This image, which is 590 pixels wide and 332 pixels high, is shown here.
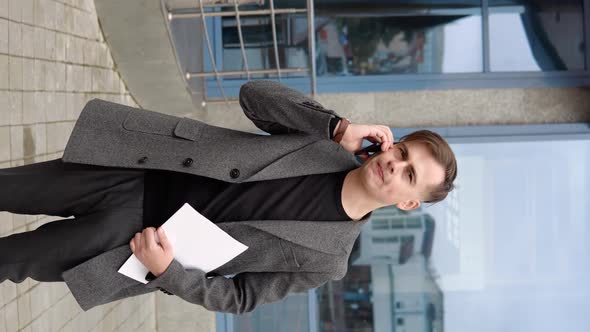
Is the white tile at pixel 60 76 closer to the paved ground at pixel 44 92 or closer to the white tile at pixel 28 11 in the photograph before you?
the paved ground at pixel 44 92

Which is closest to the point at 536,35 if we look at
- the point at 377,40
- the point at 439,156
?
the point at 377,40

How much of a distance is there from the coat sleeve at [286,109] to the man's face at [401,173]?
208mm

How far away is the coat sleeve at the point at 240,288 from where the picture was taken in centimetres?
269

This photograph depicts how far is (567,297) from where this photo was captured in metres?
5.92

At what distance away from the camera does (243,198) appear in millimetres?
2707

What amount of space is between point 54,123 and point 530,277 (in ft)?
11.8

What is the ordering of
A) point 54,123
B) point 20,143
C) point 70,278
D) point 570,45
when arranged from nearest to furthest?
point 70,278, point 20,143, point 54,123, point 570,45

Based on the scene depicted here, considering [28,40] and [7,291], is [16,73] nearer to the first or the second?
[28,40]

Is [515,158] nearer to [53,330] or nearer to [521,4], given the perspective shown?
[521,4]

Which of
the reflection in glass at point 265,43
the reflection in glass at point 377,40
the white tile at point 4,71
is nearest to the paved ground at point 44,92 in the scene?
the white tile at point 4,71

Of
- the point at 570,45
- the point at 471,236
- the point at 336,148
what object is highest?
the point at 570,45

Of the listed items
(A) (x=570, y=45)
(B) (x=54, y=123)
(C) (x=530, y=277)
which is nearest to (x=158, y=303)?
(B) (x=54, y=123)

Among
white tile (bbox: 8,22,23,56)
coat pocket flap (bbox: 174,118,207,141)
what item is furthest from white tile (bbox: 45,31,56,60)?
coat pocket flap (bbox: 174,118,207,141)

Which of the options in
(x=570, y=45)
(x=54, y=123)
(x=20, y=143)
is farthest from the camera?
(x=570, y=45)
